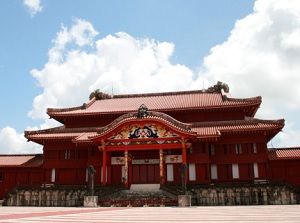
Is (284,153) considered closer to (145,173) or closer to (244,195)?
(244,195)

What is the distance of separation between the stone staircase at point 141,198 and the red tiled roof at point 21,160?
1111 centimetres

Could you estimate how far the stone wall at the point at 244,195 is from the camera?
26109 mm

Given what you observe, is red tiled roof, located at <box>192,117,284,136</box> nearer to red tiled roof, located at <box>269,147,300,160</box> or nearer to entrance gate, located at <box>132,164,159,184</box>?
red tiled roof, located at <box>269,147,300,160</box>

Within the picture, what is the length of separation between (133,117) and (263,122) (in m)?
12.6

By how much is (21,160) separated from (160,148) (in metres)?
16.0

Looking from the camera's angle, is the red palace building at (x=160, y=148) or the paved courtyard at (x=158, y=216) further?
the red palace building at (x=160, y=148)

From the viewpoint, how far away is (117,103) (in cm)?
3912

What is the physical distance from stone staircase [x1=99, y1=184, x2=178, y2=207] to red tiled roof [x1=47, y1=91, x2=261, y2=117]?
9303mm

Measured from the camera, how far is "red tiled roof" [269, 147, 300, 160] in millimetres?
30250

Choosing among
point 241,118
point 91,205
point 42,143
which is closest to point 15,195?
point 42,143

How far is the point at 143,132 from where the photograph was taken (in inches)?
1176

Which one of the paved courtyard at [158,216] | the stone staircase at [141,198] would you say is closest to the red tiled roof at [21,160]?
the stone staircase at [141,198]

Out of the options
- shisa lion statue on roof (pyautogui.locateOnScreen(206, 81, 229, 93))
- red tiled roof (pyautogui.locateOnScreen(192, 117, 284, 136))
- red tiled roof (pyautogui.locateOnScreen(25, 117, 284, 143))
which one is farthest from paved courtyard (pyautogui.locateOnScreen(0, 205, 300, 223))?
shisa lion statue on roof (pyautogui.locateOnScreen(206, 81, 229, 93))

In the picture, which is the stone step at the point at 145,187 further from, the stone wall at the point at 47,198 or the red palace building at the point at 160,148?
the stone wall at the point at 47,198
